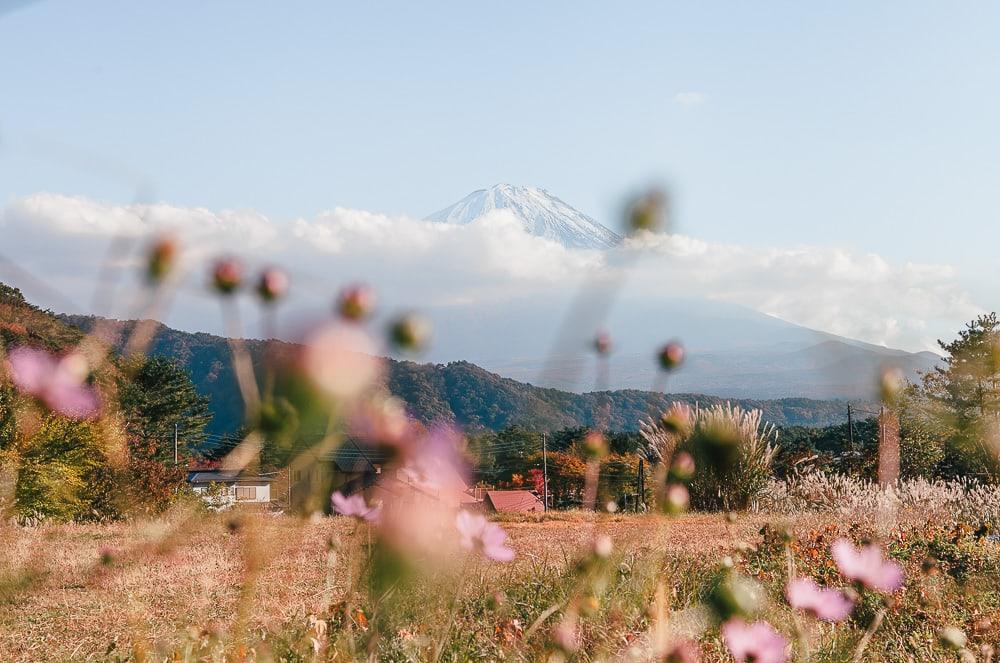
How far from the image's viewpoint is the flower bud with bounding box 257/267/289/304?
22.0 inches

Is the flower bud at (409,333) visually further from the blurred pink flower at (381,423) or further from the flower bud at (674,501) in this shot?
the flower bud at (674,501)

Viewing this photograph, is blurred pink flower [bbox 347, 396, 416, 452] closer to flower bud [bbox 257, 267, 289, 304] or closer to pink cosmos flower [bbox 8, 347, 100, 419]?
flower bud [bbox 257, 267, 289, 304]

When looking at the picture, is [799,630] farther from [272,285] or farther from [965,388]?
[965,388]

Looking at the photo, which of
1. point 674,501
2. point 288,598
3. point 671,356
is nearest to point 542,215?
point 671,356

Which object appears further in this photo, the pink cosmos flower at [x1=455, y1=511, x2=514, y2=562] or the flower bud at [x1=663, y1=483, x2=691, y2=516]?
the flower bud at [x1=663, y1=483, x2=691, y2=516]

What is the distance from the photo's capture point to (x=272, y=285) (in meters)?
0.56

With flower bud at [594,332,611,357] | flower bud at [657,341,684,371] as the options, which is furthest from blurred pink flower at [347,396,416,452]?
flower bud at [657,341,684,371]

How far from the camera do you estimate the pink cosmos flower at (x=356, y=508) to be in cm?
78

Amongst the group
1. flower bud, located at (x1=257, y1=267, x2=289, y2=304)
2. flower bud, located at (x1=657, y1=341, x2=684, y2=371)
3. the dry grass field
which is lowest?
the dry grass field

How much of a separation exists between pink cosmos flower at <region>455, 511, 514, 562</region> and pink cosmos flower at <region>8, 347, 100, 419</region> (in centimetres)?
37

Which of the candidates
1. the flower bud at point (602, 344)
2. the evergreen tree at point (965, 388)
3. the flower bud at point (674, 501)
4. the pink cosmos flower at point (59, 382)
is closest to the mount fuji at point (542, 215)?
the flower bud at point (602, 344)

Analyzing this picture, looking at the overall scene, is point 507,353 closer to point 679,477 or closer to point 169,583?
point 679,477

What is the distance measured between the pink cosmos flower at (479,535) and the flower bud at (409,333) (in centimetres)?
37

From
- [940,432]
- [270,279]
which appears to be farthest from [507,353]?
[940,432]
